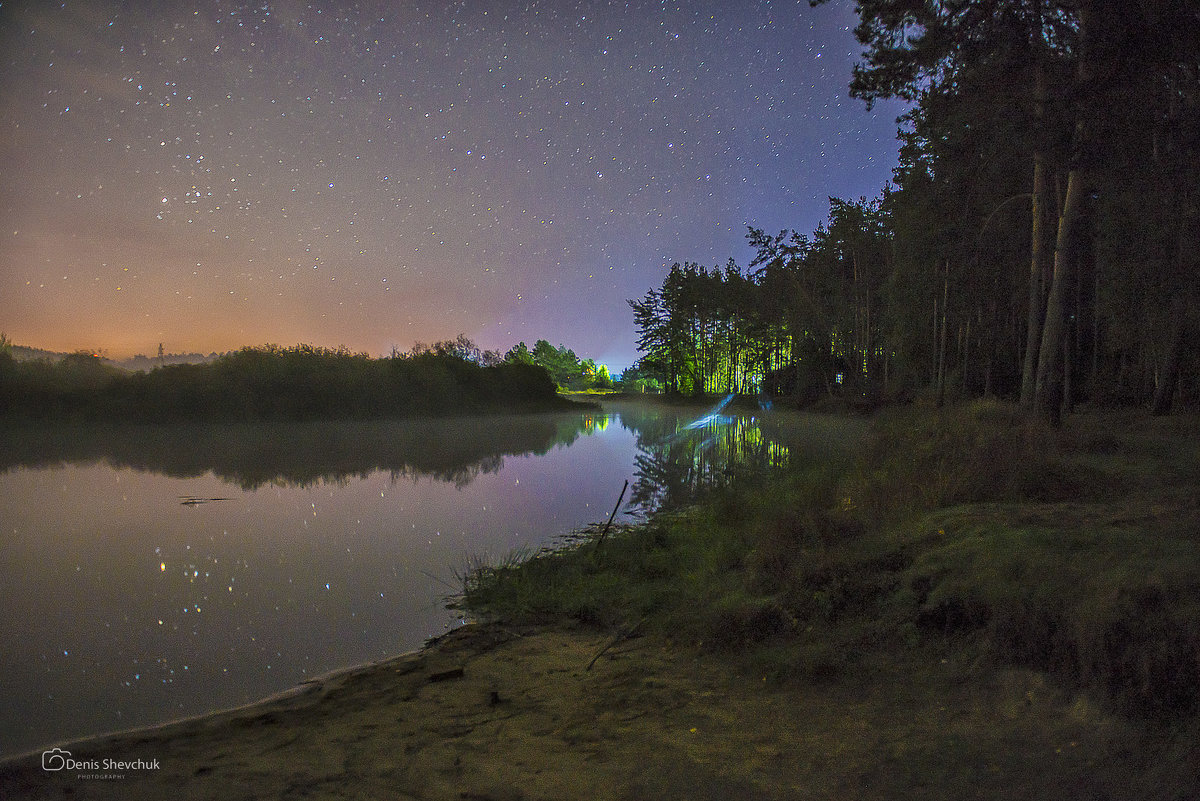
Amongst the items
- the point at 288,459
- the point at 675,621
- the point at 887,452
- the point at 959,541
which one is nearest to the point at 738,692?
the point at 675,621

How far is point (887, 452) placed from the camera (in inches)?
426

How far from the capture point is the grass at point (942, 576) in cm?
316

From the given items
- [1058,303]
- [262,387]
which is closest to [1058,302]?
[1058,303]

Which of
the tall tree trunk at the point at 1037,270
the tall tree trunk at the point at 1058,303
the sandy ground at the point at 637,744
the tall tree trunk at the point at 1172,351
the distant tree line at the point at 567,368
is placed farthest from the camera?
the distant tree line at the point at 567,368

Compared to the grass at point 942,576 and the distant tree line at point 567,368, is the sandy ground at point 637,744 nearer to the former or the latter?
the grass at point 942,576

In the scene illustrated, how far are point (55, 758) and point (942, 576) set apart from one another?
6.16 meters

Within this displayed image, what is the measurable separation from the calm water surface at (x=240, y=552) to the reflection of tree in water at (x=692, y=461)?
0.15 meters

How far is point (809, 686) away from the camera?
12.7ft

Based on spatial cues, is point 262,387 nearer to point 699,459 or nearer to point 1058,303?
point 699,459

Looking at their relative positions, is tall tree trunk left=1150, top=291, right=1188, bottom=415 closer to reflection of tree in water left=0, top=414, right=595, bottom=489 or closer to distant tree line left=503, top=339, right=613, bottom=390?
reflection of tree in water left=0, top=414, right=595, bottom=489

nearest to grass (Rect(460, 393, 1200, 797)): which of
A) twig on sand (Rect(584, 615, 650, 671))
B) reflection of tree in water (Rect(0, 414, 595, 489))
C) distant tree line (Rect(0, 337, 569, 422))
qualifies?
twig on sand (Rect(584, 615, 650, 671))

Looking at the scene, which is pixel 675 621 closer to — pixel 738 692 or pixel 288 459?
pixel 738 692

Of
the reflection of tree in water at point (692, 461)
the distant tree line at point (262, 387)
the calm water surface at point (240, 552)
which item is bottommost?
the calm water surface at point (240, 552)

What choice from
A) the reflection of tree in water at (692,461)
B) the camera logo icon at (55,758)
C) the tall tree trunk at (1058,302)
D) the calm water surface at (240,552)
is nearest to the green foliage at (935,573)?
the calm water surface at (240,552)
